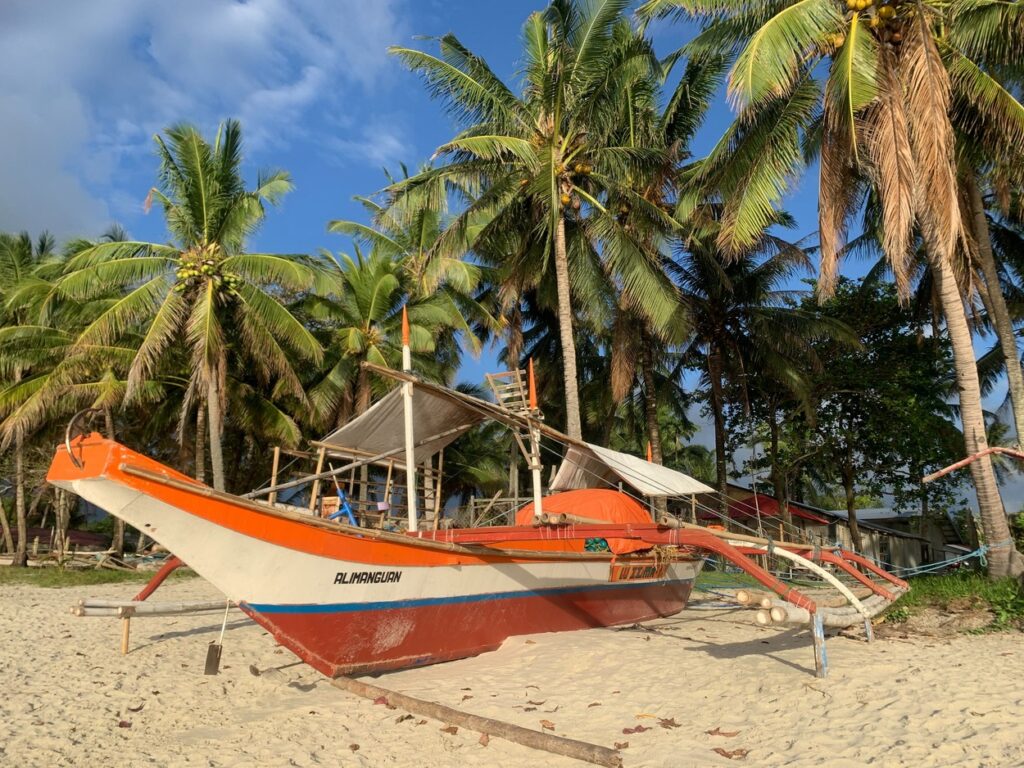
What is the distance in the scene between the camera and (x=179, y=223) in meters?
16.4

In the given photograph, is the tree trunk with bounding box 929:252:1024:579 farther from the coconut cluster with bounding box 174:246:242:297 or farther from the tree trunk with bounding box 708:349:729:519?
the coconut cluster with bounding box 174:246:242:297

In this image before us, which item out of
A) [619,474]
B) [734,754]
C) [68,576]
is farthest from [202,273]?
[734,754]

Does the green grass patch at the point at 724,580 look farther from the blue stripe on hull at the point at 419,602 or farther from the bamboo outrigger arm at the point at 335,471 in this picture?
the bamboo outrigger arm at the point at 335,471

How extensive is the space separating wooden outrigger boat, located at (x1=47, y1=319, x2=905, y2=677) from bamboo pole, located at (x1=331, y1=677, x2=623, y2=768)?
1.83 ft

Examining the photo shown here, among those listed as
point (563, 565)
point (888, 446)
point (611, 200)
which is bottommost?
point (563, 565)

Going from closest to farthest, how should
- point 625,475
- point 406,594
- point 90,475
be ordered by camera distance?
point 90,475 → point 406,594 → point 625,475

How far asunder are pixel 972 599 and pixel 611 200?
1024 centimetres

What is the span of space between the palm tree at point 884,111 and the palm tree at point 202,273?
408 inches

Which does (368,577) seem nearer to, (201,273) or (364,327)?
(201,273)

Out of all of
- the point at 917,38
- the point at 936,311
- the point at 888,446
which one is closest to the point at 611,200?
the point at 917,38

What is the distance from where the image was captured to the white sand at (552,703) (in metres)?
4.86

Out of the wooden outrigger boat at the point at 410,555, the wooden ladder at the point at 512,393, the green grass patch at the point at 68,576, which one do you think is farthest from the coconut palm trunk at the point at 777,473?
the green grass patch at the point at 68,576

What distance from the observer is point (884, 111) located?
9.34 m

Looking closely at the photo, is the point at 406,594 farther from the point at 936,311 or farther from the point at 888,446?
the point at 888,446
